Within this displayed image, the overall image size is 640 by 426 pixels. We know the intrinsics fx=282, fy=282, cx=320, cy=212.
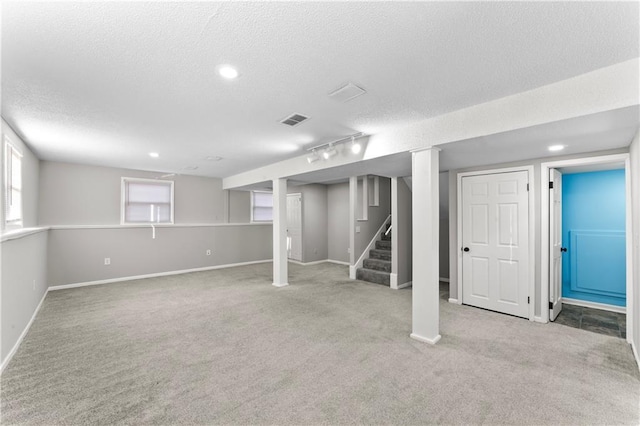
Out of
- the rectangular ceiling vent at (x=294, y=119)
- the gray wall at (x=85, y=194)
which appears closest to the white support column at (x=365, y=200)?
the rectangular ceiling vent at (x=294, y=119)

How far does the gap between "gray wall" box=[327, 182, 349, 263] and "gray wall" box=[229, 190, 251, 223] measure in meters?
2.32

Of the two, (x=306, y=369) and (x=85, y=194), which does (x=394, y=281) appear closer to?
(x=306, y=369)

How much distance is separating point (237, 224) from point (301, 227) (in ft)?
5.70

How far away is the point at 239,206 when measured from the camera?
7770 millimetres

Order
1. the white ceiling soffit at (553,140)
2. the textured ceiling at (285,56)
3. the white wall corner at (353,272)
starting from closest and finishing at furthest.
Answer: the textured ceiling at (285,56) → the white ceiling soffit at (553,140) → the white wall corner at (353,272)

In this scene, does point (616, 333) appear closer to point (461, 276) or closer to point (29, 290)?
point (461, 276)

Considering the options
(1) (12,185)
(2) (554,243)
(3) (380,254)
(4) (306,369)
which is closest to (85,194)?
(1) (12,185)

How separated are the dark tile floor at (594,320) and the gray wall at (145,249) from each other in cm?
655

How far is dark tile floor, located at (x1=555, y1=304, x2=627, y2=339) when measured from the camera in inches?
129

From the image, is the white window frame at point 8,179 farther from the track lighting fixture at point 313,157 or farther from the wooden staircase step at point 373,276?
the wooden staircase step at point 373,276

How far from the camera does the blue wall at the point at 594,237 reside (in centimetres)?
399

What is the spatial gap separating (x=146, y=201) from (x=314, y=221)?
414 cm

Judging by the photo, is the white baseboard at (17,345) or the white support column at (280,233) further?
the white support column at (280,233)

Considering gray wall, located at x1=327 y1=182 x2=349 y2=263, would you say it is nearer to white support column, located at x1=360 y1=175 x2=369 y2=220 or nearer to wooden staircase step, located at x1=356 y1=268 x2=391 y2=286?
white support column, located at x1=360 y1=175 x2=369 y2=220
